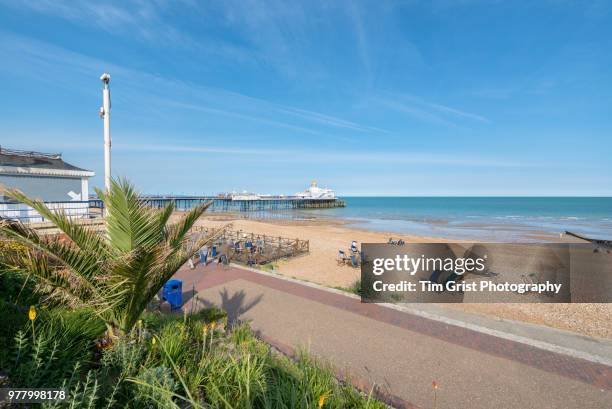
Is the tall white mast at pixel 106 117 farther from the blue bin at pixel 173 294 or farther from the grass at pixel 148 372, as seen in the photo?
the grass at pixel 148 372

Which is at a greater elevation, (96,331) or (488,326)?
(96,331)

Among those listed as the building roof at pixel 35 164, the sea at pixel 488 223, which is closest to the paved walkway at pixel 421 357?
the building roof at pixel 35 164

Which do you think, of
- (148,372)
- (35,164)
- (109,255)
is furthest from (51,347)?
(35,164)

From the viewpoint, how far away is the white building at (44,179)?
1104 cm

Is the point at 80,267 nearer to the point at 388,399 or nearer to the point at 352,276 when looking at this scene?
the point at 388,399

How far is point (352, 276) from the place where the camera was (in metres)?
14.0

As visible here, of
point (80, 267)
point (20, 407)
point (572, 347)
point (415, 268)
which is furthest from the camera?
point (415, 268)

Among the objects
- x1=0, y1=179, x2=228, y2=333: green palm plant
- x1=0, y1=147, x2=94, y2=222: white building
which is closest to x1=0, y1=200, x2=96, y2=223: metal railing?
x1=0, y1=147, x2=94, y2=222: white building

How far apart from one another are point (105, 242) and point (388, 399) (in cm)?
449

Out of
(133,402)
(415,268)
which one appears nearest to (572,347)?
(415,268)

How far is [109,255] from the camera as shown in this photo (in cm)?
357

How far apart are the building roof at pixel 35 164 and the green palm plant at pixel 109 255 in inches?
453

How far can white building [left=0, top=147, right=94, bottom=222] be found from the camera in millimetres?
Answer: 11039

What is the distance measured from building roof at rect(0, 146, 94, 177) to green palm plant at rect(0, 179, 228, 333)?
11517mm
